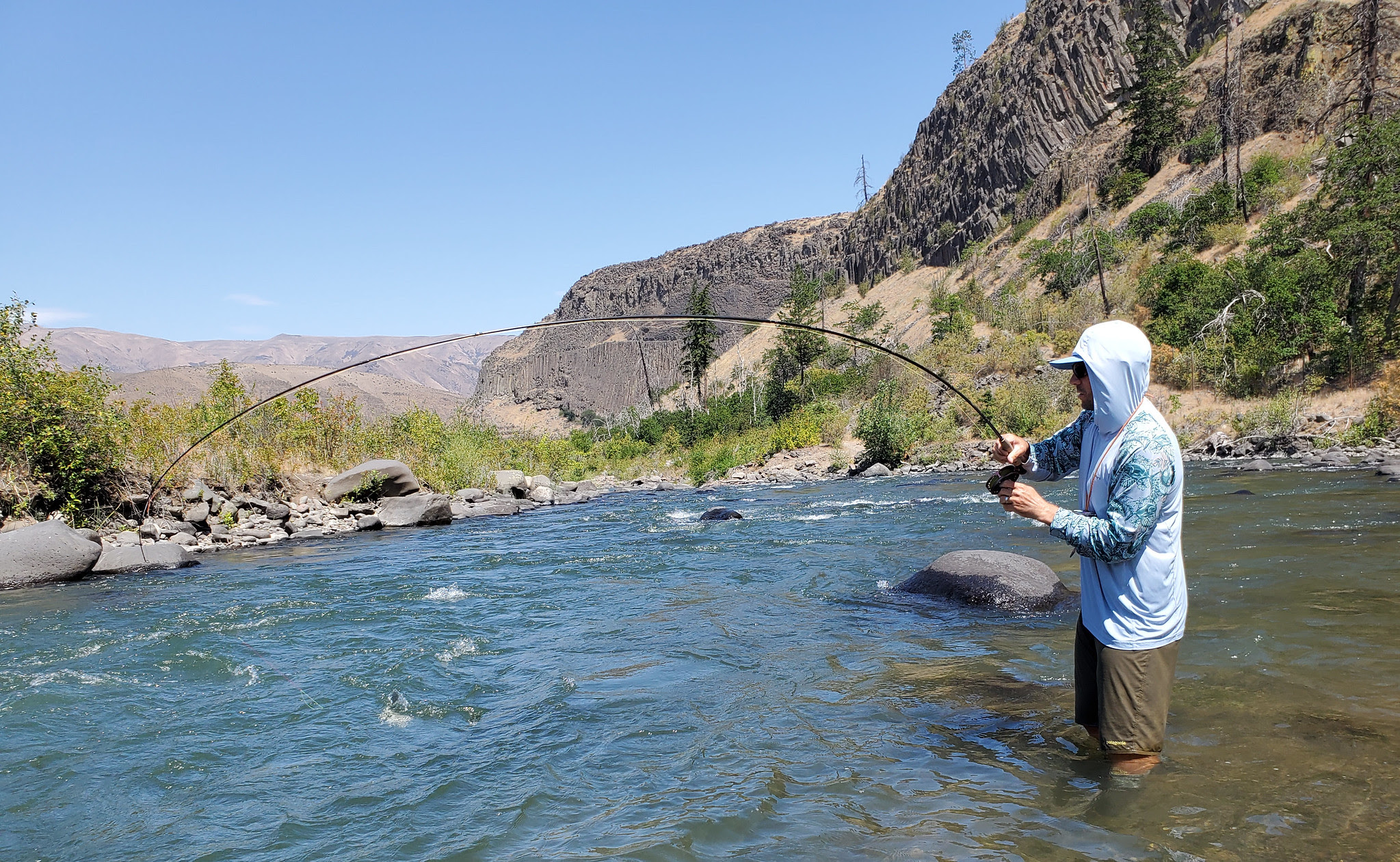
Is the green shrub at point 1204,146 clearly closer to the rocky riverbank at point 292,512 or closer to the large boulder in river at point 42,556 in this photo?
the rocky riverbank at point 292,512

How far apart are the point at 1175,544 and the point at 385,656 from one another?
236 inches

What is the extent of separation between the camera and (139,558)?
484 inches

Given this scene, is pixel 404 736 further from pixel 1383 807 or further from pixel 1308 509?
pixel 1308 509

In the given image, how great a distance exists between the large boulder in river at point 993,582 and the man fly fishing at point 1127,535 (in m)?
4.17

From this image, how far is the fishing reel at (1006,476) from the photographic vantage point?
3654mm

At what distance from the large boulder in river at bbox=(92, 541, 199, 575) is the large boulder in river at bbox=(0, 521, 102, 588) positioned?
0.64ft

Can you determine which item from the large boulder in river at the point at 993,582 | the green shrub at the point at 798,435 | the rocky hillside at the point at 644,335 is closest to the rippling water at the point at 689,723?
the large boulder in river at the point at 993,582

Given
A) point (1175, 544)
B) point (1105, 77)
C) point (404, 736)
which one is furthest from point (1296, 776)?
point (1105, 77)

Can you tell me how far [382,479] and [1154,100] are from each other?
5133cm

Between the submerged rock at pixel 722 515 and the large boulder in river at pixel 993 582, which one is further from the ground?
the large boulder in river at pixel 993 582

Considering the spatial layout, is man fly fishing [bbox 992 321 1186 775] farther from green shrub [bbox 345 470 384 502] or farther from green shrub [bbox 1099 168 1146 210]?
green shrub [bbox 1099 168 1146 210]

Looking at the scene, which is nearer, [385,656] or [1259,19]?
[385,656]

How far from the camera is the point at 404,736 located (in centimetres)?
488

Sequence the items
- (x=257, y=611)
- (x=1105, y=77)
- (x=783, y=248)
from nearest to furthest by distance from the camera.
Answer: (x=257, y=611)
(x=1105, y=77)
(x=783, y=248)
